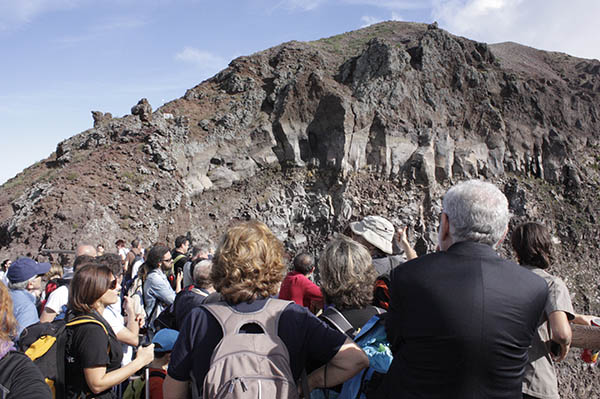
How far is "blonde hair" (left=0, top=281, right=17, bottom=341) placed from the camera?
7.05 ft

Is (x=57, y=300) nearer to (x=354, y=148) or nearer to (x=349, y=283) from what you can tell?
(x=349, y=283)

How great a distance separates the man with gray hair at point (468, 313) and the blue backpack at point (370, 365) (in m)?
0.28

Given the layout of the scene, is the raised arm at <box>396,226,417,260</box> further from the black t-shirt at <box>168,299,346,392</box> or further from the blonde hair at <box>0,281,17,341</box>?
the blonde hair at <box>0,281,17,341</box>

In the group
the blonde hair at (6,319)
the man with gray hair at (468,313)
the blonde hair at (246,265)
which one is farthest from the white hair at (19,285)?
the man with gray hair at (468,313)

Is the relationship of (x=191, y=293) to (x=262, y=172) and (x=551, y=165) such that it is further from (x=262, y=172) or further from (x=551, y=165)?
(x=551, y=165)

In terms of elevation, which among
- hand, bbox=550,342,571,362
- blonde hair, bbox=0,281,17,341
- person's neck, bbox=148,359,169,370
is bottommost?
hand, bbox=550,342,571,362

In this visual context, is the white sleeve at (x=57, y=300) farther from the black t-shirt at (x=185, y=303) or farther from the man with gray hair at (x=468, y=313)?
the man with gray hair at (x=468, y=313)

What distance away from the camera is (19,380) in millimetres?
2027

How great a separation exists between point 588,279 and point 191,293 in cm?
2596

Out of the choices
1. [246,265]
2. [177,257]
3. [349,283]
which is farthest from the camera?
[177,257]

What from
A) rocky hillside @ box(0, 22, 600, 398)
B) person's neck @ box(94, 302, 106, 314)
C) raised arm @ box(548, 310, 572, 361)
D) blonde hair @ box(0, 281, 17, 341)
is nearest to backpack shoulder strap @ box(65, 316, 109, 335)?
person's neck @ box(94, 302, 106, 314)

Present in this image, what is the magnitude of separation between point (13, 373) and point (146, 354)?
1.33 m

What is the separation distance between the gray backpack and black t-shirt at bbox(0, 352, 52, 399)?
0.90 m

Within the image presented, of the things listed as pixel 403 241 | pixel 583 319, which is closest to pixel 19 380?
pixel 403 241
